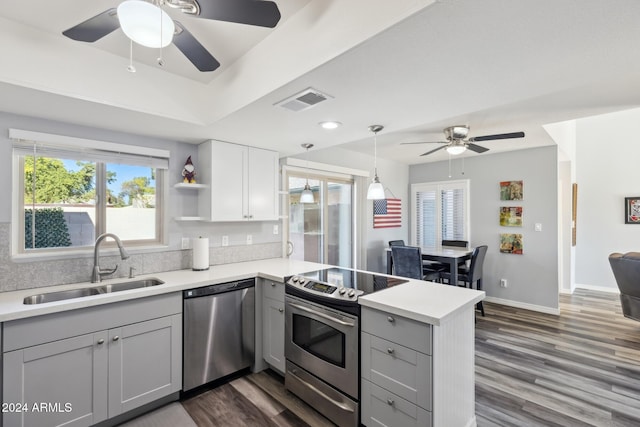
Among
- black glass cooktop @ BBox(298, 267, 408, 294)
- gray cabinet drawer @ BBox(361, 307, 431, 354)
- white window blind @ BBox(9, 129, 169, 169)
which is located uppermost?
white window blind @ BBox(9, 129, 169, 169)

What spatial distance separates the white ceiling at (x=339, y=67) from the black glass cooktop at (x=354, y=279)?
1.27 meters

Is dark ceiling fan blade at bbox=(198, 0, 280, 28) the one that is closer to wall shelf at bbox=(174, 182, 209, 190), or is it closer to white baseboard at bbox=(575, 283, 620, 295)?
wall shelf at bbox=(174, 182, 209, 190)

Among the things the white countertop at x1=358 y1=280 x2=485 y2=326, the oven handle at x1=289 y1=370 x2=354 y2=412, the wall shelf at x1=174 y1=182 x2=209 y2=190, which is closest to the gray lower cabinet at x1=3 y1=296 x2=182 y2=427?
the oven handle at x1=289 y1=370 x2=354 y2=412

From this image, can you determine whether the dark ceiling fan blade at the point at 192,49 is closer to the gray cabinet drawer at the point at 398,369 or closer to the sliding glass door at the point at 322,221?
the gray cabinet drawer at the point at 398,369

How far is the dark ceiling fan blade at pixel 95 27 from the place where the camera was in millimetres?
1235

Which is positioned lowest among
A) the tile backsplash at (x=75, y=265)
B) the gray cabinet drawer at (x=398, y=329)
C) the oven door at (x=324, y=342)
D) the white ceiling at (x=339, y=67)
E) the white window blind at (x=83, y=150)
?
the oven door at (x=324, y=342)

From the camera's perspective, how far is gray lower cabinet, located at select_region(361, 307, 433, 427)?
160 centimetres

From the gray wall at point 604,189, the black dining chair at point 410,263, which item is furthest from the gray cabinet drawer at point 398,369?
the gray wall at point 604,189

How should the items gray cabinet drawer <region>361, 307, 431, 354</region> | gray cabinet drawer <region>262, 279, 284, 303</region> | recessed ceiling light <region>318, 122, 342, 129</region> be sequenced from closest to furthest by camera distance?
gray cabinet drawer <region>361, 307, 431, 354</region>
recessed ceiling light <region>318, 122, 342, 129</region>
gray cabinet drawer <region>262, 279, 284, 303</region>

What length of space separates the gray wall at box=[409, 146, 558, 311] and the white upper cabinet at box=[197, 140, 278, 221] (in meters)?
3.46

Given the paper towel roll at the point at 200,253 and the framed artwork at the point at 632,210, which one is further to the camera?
the framed artwork at the point at 632,210

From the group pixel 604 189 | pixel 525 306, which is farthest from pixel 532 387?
pixel 604 189

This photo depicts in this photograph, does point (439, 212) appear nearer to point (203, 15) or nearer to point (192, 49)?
point (192, 49)

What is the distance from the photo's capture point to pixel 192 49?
1419 millimetres
